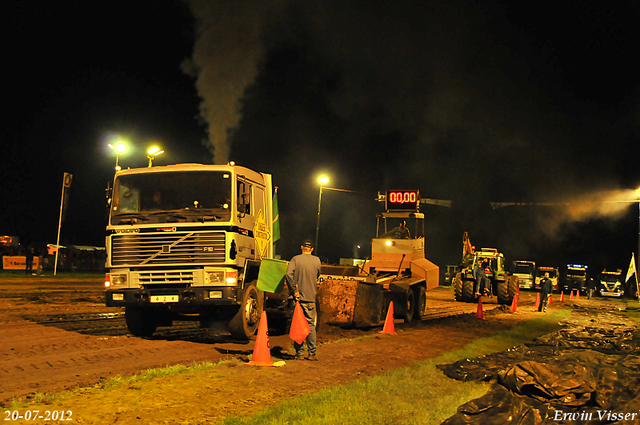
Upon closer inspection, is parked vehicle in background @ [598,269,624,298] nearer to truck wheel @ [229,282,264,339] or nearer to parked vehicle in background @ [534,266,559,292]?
parked vehicle in background @ [534,266,559,292]

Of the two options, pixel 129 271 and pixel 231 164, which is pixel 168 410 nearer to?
pixel 129 271

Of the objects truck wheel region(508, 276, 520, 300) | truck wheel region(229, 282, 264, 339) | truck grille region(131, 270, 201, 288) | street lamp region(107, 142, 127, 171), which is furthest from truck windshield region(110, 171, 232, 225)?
truck wheel region(508, 276, 520, 300)

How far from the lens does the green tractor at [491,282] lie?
26.5m

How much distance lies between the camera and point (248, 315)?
34.3ft

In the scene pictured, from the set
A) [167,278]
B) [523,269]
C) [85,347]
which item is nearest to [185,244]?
[167,278]

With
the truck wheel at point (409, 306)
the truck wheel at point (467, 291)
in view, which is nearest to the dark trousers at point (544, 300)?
Result: the truck wheel at point (467, 291)

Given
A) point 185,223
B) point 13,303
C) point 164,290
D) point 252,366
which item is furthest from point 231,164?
point 13,303

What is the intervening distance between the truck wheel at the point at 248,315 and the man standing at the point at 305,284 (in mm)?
1689

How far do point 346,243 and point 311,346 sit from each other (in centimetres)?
6161

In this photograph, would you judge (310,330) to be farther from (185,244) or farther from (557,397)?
(557,397)

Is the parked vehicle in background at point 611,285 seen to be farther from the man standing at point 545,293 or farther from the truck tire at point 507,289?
the man standing at point 545,293

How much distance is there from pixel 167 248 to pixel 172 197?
1.05 m

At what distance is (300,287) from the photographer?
8.70 m

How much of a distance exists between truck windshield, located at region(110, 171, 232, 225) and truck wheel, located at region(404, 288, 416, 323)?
723cm
